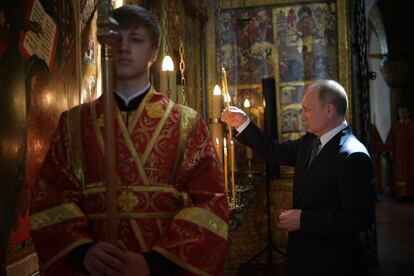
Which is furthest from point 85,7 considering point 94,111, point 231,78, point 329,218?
point 231,78

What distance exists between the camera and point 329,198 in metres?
2.86

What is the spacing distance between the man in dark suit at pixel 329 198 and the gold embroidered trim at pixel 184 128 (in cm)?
119

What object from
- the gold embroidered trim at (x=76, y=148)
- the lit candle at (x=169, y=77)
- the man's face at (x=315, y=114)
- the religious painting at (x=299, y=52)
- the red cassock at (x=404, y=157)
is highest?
the religious painting at (x=299, y=52)

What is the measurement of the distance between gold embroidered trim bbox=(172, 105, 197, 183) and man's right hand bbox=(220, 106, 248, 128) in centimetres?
150

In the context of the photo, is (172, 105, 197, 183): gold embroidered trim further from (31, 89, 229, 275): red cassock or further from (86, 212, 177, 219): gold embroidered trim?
(86, 212, 177, 219): gold embroidered trim

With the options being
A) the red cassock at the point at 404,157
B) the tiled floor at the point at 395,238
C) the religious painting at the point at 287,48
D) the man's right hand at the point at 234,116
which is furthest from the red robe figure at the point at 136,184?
the red cassock at the point at 404,157

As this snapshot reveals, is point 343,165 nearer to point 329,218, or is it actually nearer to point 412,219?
point 329,218

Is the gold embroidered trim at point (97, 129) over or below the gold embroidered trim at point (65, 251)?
over

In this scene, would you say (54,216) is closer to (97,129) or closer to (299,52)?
(97,129)

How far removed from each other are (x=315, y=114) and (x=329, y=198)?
474mm

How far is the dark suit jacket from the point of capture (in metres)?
2.75

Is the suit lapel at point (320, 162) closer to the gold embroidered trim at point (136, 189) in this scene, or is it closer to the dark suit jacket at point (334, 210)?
the dark suit jacket at point (334, 210)

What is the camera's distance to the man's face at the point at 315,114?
299 cm

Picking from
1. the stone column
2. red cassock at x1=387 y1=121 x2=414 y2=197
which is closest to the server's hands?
red cassock at x1=387 y1=121 x2=414 y2=197
